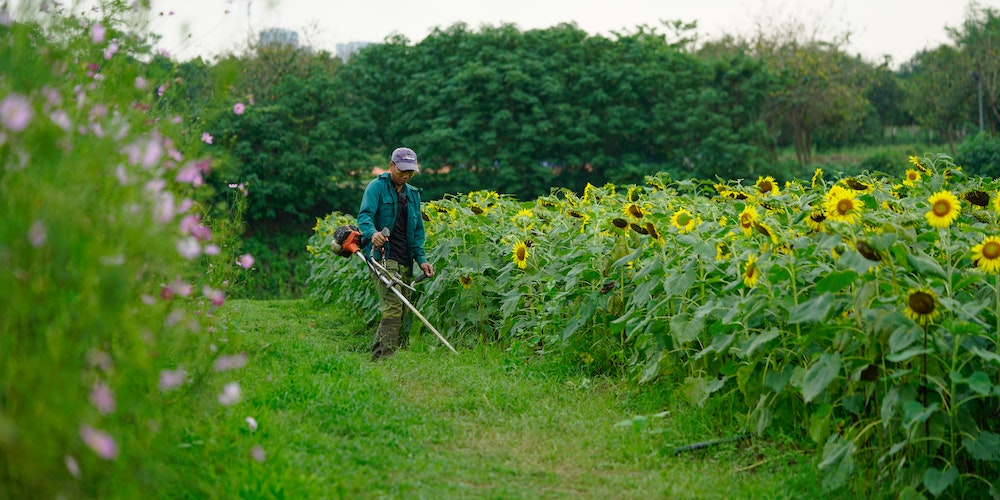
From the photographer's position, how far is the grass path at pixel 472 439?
390 centimetres

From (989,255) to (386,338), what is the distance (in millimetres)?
4819

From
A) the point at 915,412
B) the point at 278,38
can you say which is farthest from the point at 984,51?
the point at 915,412

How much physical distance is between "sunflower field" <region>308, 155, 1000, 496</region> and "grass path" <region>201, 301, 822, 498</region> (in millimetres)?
246

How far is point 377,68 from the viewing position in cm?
3153

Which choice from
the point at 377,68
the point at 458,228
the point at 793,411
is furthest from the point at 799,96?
the point at 793,411

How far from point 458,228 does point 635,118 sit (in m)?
22.5

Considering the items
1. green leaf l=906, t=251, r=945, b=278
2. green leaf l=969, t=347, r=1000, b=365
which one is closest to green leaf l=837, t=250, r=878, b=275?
green leaf l=906, t=251, r=945, b=278

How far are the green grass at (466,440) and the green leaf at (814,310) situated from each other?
660 mm

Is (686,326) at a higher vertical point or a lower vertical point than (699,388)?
higher

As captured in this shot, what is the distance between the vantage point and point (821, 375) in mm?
3844

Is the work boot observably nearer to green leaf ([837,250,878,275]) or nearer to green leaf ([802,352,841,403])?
green leaf ([802,352,841,403])

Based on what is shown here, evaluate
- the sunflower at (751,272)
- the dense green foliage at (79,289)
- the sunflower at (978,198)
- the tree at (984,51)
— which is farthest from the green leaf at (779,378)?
the tree at (984,51)

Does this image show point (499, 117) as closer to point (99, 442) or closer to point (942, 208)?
point (942, 208)

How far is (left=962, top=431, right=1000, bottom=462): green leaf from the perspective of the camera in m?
3.55
